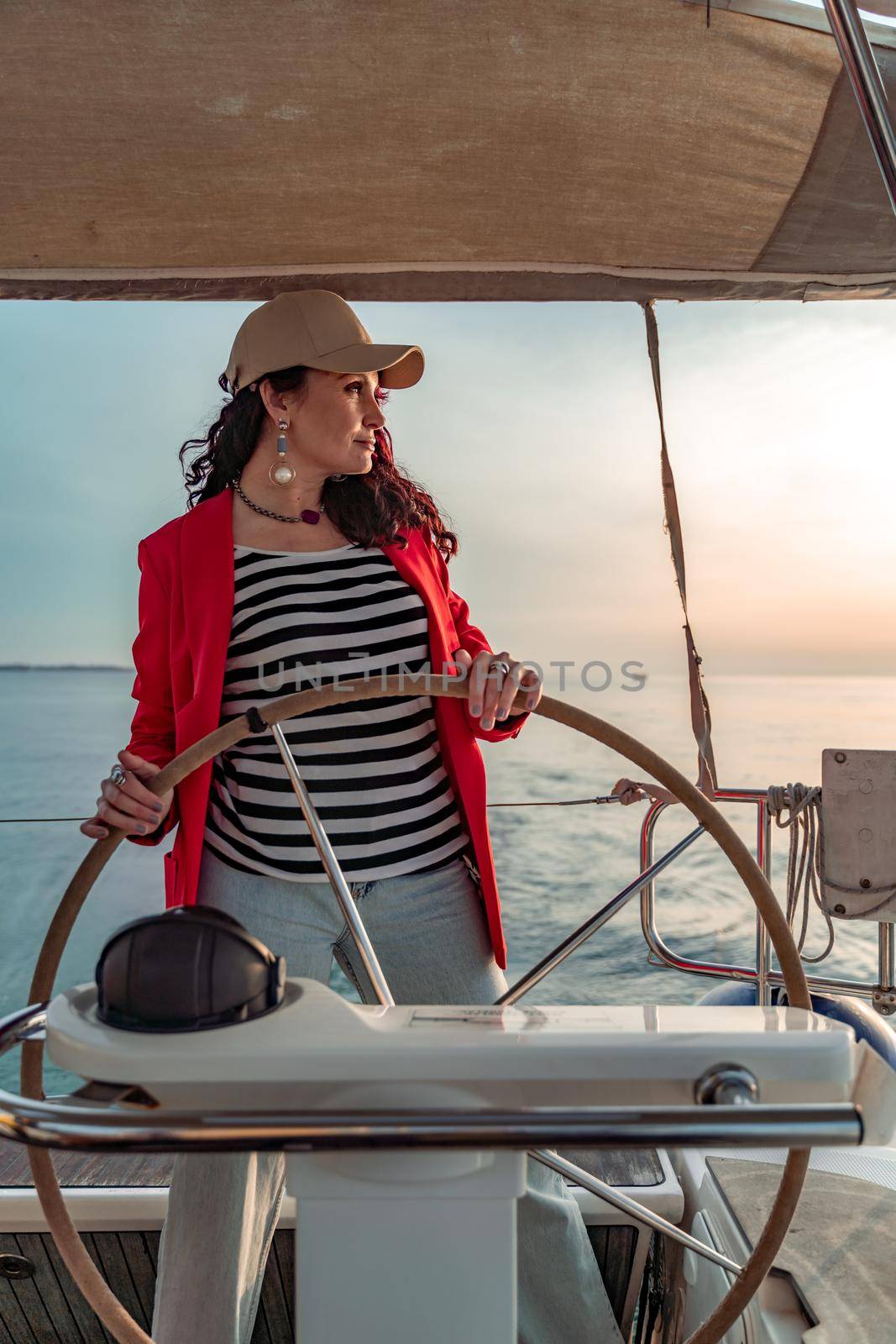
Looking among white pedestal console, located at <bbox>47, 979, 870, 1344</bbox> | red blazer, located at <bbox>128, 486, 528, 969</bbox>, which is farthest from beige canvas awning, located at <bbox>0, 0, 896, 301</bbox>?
white pedestal console, located at <bbox>47, 979, 870, 1344</bbox>

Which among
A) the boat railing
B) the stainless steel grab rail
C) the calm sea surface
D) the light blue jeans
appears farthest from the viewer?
the calm sea surface

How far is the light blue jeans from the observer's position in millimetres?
1062

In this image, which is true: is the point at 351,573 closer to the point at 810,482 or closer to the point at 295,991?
the point at 295,991

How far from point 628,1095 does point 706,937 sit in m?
7.40

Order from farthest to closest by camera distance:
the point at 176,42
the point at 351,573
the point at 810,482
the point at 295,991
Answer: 1. the point at 810,482
2. the point at 351,573
3. the point at 176,42
4. the point at 295,991

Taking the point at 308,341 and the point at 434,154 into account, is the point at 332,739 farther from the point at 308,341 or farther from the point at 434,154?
the point at 434,154

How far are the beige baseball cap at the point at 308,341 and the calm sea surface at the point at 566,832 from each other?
2.45 feet

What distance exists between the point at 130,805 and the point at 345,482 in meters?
0.55

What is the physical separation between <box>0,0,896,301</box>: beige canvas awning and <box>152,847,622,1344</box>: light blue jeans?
34.2 inches

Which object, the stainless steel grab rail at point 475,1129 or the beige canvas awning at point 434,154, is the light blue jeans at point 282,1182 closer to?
the stainless steel grab rail at point 475,1129

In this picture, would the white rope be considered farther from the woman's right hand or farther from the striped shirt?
the woman's right hand

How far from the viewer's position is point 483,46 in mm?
1213

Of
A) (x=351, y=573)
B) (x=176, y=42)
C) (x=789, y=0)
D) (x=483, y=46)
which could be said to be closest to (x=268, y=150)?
(x=176, y=42)

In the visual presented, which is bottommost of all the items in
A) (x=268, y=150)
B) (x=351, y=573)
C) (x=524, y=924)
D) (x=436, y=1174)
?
(x=524, y=924)
